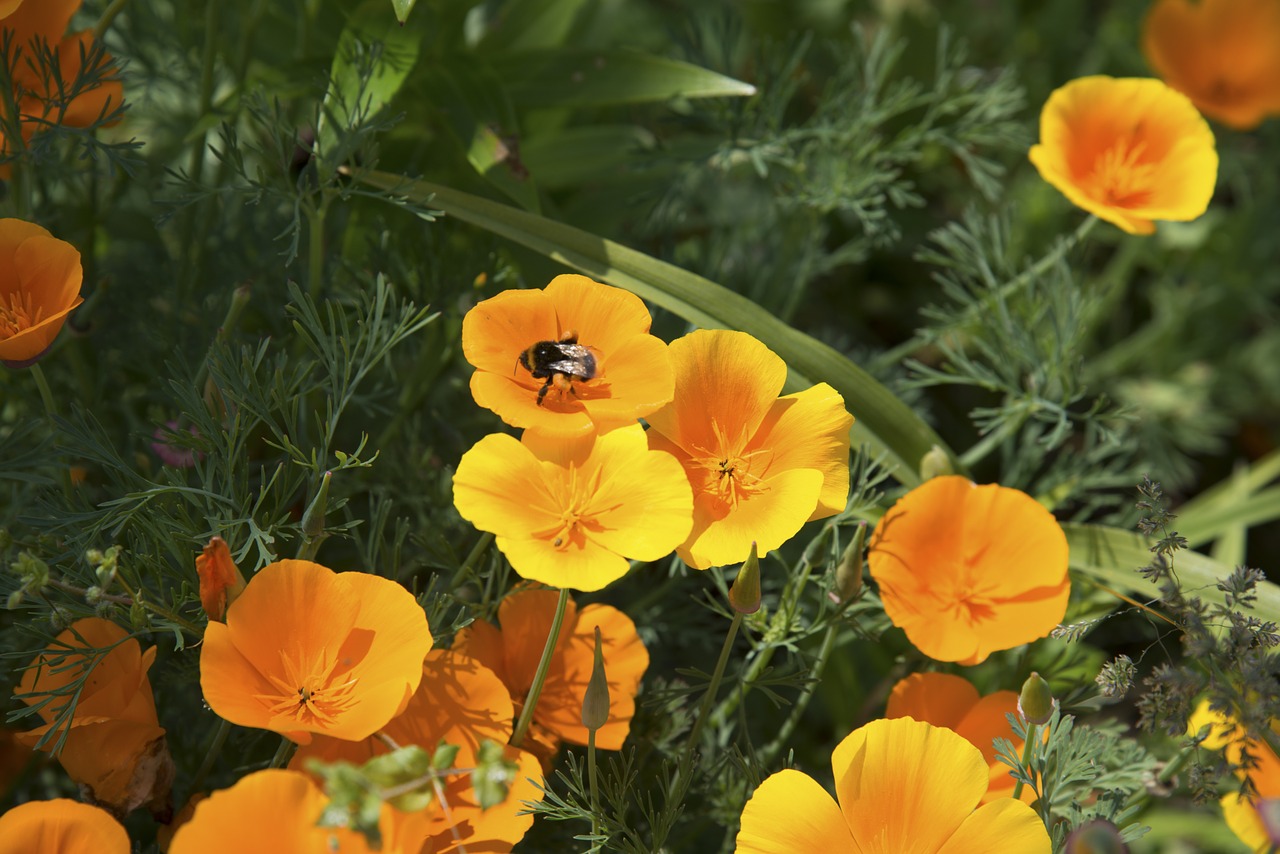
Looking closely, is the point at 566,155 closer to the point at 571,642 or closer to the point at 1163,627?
the point at 571,642

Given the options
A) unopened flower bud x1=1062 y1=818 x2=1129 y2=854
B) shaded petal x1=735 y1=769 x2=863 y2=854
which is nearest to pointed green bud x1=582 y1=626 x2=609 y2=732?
shaded petal x1=735 y1=769 x2=863 y2=854

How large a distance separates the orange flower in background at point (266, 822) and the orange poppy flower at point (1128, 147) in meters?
0.93

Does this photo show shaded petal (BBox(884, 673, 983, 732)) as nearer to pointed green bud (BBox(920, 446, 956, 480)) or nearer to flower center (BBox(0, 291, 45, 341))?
pointed green bud (BBox(920, 446, 956, 480))

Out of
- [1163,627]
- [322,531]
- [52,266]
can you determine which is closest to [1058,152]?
[1163,627]

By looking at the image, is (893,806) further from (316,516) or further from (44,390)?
(44,390)

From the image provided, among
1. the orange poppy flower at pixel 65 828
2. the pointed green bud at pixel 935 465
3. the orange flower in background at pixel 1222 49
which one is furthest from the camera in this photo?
the orange flower in background at pixel 1222 49

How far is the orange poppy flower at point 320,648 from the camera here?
85 centimetres

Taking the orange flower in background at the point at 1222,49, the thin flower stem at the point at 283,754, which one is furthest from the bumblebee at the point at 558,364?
the orange flower in background at the point at 1222,49

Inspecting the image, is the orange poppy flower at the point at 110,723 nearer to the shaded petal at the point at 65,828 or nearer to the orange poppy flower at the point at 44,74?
the shaded petal at the point at 65,828

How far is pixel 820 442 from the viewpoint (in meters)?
0.96

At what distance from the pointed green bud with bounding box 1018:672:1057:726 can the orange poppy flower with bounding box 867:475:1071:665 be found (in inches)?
7.3

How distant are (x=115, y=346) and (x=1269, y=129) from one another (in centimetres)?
198

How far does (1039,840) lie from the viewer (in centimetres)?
86

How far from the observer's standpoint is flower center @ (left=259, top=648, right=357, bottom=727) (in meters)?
0.87
